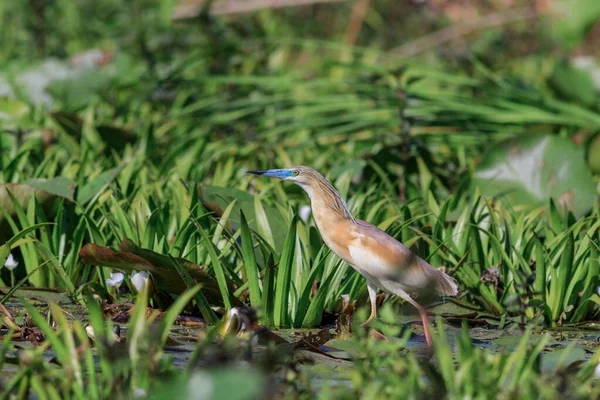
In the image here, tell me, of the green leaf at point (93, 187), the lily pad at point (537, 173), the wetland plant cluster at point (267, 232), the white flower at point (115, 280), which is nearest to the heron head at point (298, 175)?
the wetland plant cluster at point (267, 232)

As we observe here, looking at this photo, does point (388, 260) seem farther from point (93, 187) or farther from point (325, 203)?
point (93, 187)

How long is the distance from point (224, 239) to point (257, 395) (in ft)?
6.47

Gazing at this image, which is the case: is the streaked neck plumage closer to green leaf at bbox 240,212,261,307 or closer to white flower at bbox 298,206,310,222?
green leaf at bbox 240,212,261,307

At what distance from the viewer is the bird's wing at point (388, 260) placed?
9.64 feet

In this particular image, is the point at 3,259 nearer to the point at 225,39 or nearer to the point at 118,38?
the point at 225,39

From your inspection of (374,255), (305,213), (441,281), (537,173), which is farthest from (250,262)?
(537,173)

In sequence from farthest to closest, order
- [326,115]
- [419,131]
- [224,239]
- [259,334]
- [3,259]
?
1. [326,115]
2. [419,131]
3. [224,239]
4. [3,259]
5. [259,334]

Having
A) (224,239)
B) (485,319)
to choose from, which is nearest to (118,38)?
(224,239)

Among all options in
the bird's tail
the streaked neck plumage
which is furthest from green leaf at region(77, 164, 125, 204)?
the bird's tail

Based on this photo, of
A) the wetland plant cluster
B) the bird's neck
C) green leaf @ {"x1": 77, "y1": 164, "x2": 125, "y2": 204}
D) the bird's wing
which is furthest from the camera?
green leaf @ {"x1": 77, "y1": 164, "x2": 125, "y2": 204}

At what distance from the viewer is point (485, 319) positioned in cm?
338

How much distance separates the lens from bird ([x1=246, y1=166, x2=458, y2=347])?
2.94 metres

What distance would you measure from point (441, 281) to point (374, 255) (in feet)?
0.89

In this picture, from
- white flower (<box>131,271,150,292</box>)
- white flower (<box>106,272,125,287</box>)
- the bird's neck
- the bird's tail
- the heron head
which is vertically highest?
the heron head
